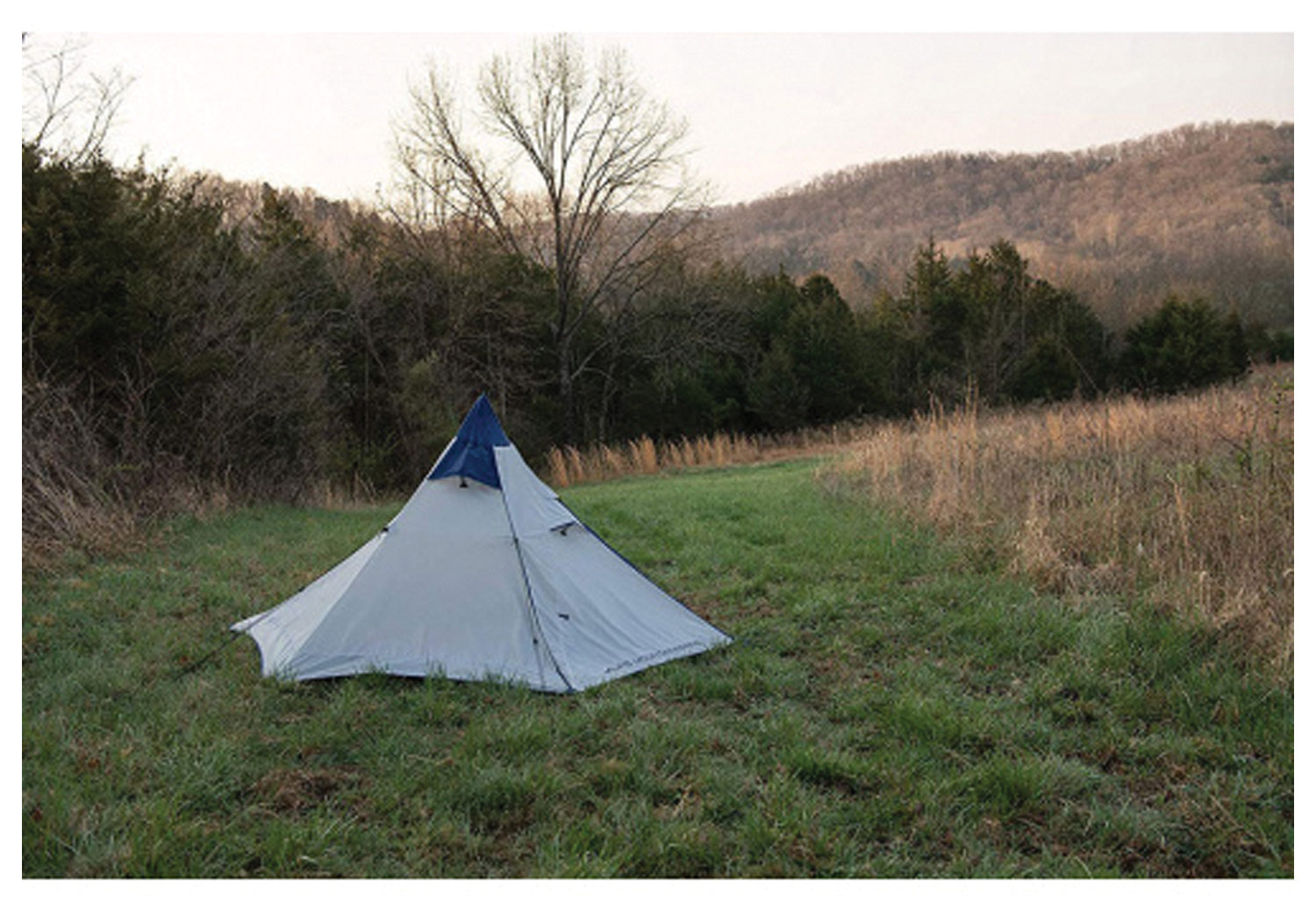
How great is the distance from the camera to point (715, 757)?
3.89 metres

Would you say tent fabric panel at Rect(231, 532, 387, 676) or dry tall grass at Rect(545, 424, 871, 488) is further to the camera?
dry tall grass at Rect(545, 424, 871, 488)

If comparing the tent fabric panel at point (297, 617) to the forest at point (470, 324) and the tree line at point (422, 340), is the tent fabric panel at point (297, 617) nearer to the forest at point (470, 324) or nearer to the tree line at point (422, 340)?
the forest at point (470, 324)

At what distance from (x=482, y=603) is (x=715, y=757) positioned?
1.85 m

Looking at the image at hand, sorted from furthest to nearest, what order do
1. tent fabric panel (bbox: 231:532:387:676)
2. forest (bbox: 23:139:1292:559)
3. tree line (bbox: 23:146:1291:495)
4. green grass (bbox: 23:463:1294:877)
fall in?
tree line (bbox: 23:146:1291:495)
forest (bbox: 23:139:1292:559)
tent fabric panel (bbox: 231:532:387:676)
green grass (bbox: 23:463:1294:877)

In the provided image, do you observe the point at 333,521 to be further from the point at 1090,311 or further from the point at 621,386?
the point at 1090,311

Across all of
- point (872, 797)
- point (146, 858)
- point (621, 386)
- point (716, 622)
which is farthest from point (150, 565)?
point (621, 386)

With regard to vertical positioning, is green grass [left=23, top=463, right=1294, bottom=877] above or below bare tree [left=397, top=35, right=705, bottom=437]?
below

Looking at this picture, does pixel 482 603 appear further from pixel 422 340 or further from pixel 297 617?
pixel 422 340

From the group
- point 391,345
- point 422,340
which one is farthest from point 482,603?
point 422,340

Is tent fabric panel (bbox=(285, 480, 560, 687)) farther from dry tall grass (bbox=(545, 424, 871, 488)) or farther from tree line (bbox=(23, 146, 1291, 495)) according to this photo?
dry tall grass (bbox=(545, 424, 871, 488))

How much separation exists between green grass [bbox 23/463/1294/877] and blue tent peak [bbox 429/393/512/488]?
52.4 inches

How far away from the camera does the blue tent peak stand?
5.60 meters

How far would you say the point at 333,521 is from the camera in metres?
11.7

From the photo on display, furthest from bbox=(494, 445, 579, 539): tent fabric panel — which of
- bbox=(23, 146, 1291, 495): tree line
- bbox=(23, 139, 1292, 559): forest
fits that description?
bbox=(23, 146, 1291, 495): tree line
